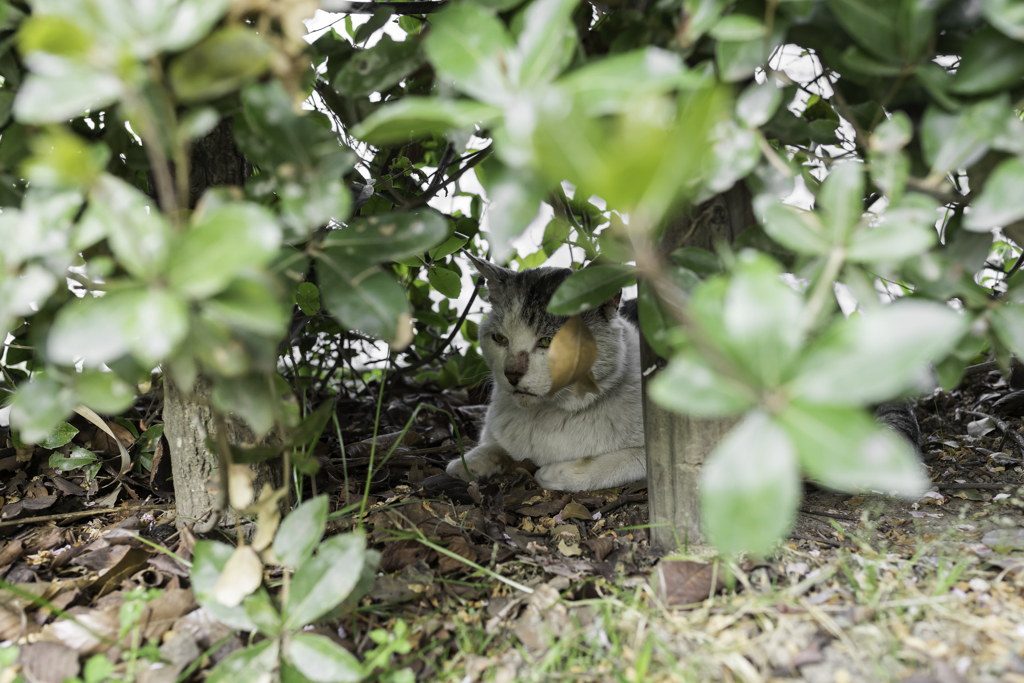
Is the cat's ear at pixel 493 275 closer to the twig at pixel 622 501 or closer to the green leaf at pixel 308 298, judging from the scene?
the green leaf at pixel 308 298

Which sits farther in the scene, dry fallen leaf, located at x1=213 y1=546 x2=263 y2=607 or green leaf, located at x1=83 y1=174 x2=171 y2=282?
dry fallen leaf, located at x1=213 y1=546 x2=263 y2=607

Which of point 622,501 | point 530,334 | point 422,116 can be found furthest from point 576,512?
point 422,116

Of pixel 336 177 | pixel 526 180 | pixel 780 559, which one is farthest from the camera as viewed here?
pixel 780 559

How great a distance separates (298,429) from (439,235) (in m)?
0.48

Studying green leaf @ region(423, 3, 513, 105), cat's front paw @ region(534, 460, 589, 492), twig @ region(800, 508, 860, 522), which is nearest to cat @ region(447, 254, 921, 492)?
cat's front paw @ region(534, 460, 589, 492)

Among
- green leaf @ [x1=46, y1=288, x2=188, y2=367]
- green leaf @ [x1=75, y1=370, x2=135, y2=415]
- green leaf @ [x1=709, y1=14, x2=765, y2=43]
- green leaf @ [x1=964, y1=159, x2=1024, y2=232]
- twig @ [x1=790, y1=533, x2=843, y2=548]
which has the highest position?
green leaf @ [x1=709, y1=14, x2=765, y2=43]

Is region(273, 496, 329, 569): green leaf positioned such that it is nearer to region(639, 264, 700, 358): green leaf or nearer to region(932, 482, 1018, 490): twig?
region(639, 264, 700, 358): green leaf

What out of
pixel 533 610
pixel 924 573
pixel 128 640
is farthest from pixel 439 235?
pixel 924 573

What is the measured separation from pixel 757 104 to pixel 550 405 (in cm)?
180

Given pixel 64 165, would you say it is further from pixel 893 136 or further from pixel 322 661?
pixel 893 136

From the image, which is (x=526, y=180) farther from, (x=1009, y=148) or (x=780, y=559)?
(x=780, y=559)

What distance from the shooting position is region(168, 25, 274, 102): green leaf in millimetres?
801

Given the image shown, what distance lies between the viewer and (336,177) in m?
0.92

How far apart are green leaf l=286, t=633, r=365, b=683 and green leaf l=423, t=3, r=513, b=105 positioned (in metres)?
0.87
